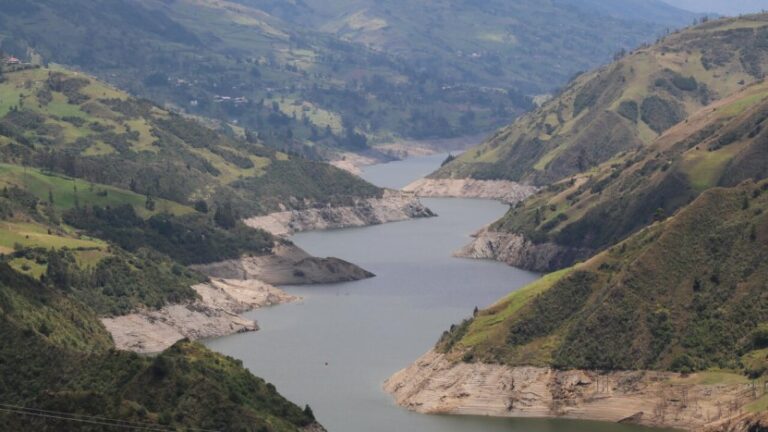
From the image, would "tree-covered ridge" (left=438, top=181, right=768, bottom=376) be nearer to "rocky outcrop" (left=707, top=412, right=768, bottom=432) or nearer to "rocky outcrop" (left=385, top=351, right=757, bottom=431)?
"rocky outcrop" (left=385, top=351, right=757, bottom=431)

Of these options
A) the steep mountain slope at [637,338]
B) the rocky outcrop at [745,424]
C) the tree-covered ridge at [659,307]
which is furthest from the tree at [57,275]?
the rocky outcrop at [745,424]

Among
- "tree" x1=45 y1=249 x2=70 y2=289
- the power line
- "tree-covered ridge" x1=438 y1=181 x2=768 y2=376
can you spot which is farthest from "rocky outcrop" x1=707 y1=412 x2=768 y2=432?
"tree" x1=45 y1=249 x2=70 y2=289

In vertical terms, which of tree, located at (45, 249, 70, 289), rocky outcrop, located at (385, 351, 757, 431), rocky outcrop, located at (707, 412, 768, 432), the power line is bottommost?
tree, located at (45, 249, 70, 289)

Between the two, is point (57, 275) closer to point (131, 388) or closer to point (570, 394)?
point (570, 394)

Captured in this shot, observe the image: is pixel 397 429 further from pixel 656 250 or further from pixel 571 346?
pixel 656 250

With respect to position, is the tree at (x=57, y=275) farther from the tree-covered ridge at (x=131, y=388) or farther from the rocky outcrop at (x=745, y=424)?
the rocky outcrop at (x=745, y=424)

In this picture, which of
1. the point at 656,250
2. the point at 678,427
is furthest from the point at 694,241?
the point at 678,427

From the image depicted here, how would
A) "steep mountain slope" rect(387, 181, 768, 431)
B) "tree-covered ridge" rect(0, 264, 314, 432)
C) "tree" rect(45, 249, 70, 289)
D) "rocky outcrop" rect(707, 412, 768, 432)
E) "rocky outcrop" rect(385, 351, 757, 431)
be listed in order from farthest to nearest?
"tree" rect(45, 249, 70, 289) → "steep mountain slope" rect(387, 181, 768, 431) → "rocky outcrop" rect(385, 351, 757, 431) → "rocky outcrop" rect(707, 412, 768, 432) → "tree-covered ridge" rect(0, 264, 314, 432)
